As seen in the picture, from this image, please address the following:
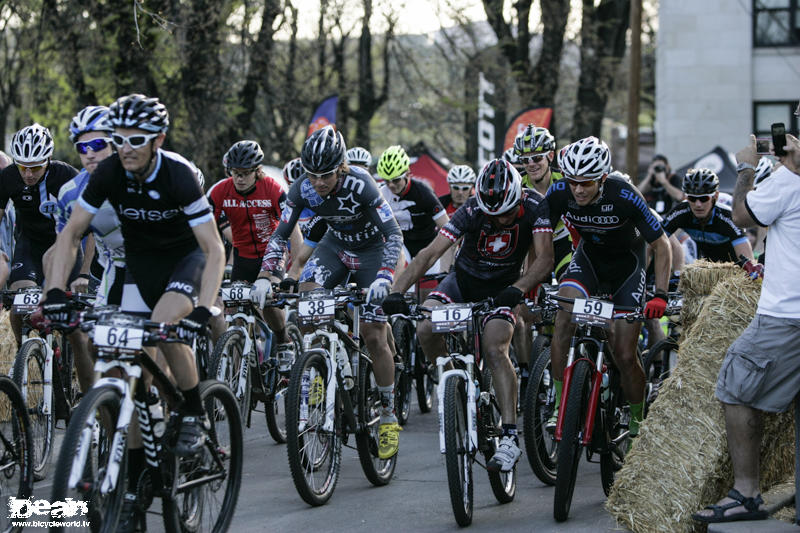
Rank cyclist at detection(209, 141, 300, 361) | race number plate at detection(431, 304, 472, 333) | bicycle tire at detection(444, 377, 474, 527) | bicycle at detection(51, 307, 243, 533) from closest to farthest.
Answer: bicycle at detection(51, 307, 243, 533) < bicycle tire at detection(444, 377, 474, 527) < race number plate at detection(431, 304, 472, 333) < cyclist at detection(209, 141, 300, 361)

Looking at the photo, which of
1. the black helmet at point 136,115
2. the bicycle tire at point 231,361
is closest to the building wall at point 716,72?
the bicycle tire at point 231,361

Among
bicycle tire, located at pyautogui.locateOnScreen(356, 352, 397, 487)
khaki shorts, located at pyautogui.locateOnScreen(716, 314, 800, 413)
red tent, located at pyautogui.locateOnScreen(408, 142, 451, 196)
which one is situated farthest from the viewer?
Result: red tent, located at pyautogui.locateOnScreen(408, 142, 451, 196)

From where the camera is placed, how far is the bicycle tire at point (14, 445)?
5.77 m

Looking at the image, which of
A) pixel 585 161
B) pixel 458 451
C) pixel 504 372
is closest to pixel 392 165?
pixel 585 161

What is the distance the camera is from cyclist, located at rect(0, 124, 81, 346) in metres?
8.05

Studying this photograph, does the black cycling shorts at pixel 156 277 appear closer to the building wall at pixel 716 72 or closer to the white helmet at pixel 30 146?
the white helmet at pixel 30 146

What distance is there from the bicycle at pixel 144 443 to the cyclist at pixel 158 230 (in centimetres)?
9

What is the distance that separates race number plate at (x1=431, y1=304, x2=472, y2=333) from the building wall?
26.8m

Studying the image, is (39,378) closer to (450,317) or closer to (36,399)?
(36,399)

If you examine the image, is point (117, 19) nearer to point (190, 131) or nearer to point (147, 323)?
point (190, 131)

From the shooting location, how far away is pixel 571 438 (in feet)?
20.3

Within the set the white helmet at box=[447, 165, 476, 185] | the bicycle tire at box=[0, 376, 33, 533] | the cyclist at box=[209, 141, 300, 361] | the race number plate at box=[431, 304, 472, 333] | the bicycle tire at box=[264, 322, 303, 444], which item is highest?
the white helmet at box=[447, 165, 476, 185]

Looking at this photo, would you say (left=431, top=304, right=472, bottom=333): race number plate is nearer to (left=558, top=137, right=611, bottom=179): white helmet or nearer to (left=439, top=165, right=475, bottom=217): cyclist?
(left=558, top=137, right=611, bottom=179): white helmet

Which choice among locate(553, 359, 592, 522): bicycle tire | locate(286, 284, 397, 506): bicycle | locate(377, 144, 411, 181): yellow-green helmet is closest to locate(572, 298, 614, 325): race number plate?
locate(553, 359, 592, 522): bicycle tire
